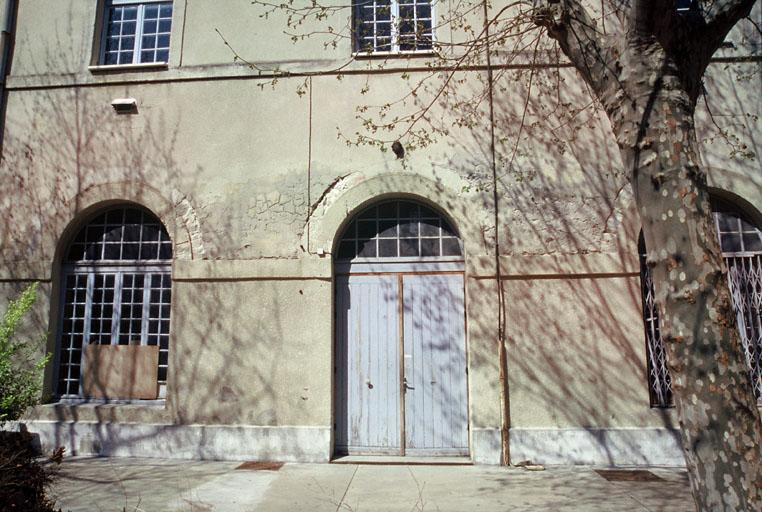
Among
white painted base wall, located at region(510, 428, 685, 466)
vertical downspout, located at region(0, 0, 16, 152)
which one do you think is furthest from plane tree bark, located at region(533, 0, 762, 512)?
vertical downspout, located at region(0, 0, 16, 152)

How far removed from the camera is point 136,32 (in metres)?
7.96

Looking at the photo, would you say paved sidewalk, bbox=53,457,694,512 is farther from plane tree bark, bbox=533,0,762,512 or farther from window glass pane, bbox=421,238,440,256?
window glass pane, bbox=421,238,440,256

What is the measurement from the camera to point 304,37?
7.45 meters

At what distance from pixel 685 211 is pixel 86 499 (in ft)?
18.4

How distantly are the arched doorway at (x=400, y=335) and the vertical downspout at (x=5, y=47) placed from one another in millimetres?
5306

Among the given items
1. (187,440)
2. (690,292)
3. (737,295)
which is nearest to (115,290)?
(187,440)

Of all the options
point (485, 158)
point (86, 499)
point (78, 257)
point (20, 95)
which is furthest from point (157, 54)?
point (86, 499)

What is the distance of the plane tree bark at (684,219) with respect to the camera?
293 centimetres

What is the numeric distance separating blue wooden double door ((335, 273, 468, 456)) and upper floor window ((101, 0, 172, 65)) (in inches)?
175

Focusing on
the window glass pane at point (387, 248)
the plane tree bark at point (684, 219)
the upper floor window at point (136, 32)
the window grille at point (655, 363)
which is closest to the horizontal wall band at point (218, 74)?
the upper floor window at point (136, 32)

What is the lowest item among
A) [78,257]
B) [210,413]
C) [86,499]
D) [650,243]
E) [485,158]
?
[86,499]

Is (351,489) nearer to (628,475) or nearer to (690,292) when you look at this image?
(628,475)

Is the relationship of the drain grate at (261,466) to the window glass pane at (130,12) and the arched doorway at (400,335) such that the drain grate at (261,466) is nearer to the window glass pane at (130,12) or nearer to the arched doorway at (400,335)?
the arched doorway at (400,335)

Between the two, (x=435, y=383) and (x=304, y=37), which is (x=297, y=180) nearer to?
(x=304, y=37)
